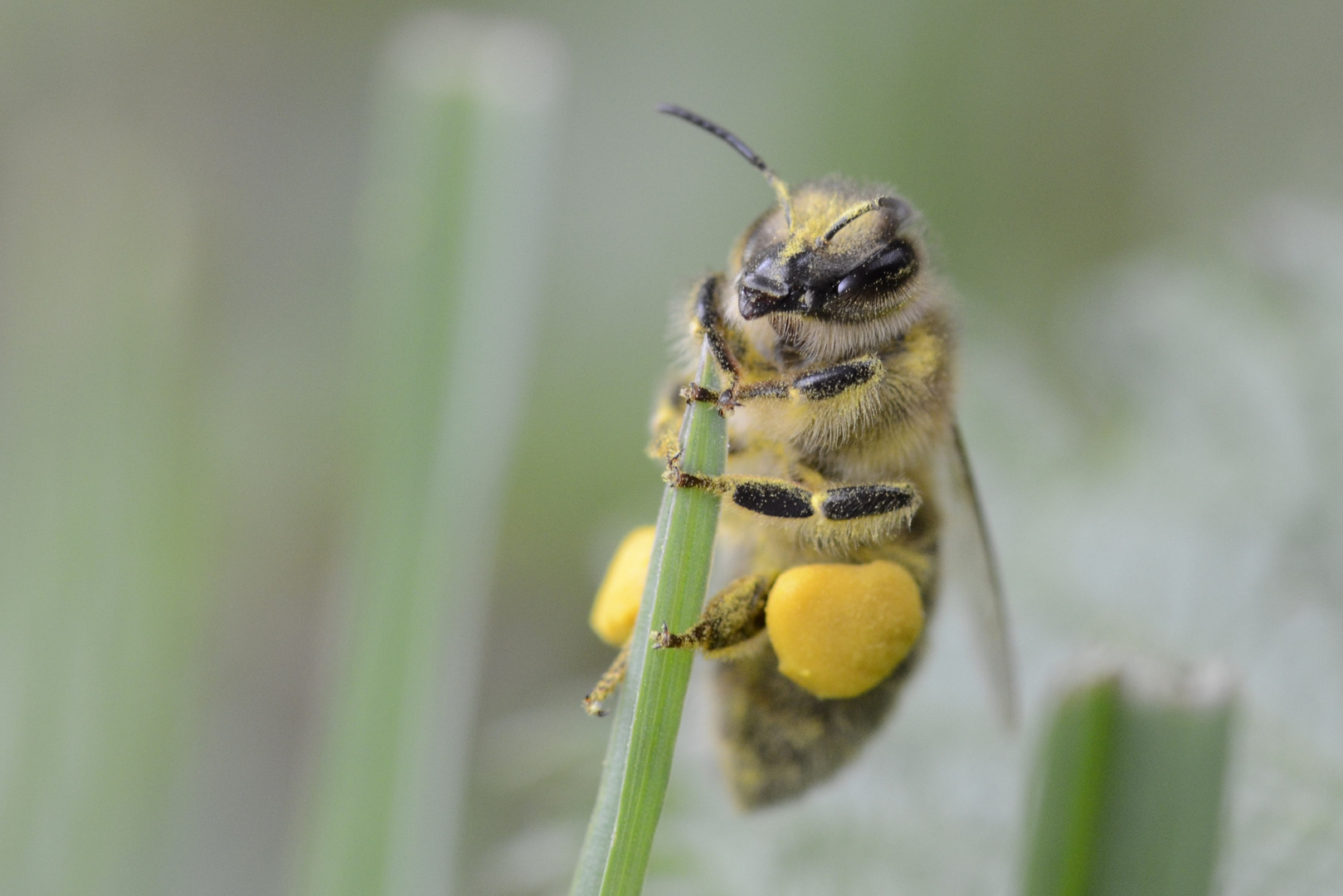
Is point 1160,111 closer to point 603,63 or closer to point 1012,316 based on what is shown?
point 1012,316

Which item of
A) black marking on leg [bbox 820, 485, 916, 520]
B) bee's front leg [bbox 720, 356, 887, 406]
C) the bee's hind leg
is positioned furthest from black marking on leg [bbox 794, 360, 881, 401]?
the bee's hind leg

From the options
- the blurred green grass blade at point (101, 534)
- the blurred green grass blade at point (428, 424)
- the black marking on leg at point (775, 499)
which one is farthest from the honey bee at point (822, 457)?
the blurred green grass blade at point (101, 534)

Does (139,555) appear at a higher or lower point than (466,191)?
lower

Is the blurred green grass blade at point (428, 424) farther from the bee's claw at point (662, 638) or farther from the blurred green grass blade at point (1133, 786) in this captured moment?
the blurred green grass blade at point (1133, 786)

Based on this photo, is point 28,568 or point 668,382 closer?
point 668,382

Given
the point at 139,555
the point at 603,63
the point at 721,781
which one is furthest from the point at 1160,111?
the point at 139,555

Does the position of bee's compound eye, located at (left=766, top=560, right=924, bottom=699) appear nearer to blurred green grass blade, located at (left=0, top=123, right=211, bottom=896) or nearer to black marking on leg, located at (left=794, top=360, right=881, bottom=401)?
black marking on leg, located at (left=794, top=360, right=881, bottom=401)
